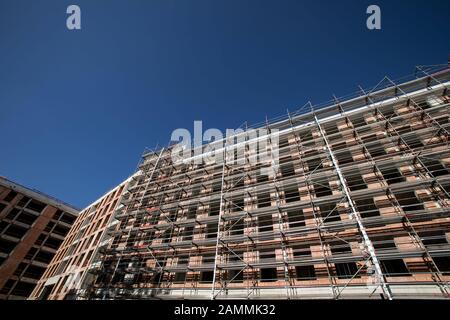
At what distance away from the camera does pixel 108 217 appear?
94.7ft

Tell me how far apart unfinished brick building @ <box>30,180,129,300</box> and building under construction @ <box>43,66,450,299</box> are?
278 centimetres

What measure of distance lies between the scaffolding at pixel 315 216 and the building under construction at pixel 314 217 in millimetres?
79

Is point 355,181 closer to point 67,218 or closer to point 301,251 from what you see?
point 301,251

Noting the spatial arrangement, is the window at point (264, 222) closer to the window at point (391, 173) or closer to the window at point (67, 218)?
the window at point (391, 173)

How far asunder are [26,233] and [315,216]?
140 feet

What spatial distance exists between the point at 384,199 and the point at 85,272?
25466 mm

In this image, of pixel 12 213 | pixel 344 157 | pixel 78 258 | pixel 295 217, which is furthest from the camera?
pixel 12 213

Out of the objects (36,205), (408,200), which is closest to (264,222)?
(408,200)

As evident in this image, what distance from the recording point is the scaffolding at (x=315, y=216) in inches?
455

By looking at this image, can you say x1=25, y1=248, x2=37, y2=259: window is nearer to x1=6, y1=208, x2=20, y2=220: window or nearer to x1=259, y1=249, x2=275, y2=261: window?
x1=6, y1=208, x2=20, y2=220: window

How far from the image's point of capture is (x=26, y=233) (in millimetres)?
35031

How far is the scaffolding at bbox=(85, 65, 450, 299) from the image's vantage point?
1156 cm

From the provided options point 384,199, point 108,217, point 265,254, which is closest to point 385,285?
point 384,199

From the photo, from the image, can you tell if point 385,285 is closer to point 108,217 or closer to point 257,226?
point 257,226
